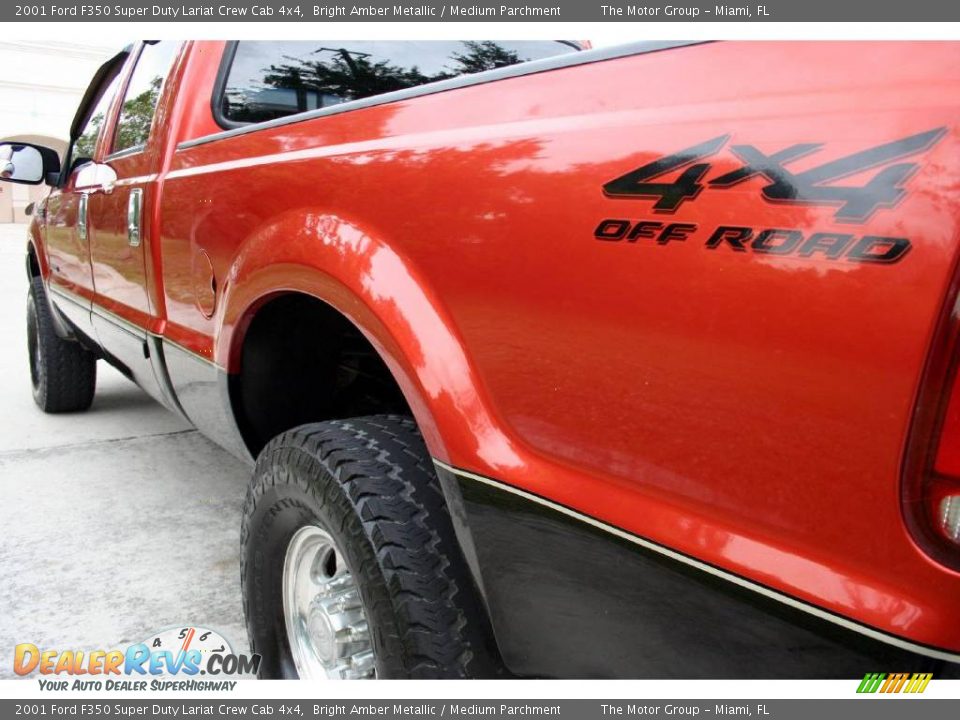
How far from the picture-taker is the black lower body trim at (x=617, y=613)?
952 millimetres

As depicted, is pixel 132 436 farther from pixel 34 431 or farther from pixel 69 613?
pixel 69 613

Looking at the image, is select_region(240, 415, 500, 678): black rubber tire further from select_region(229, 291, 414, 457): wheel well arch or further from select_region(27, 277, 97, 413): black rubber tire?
select_region(27, 277, 97, 413): black rubber tire

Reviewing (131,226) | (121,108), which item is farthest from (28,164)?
(131,226)

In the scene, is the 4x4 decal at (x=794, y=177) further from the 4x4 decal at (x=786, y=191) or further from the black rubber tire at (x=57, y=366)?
the black rubber tire at (x=57, y=366)

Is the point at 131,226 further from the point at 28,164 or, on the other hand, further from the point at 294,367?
the point at 28,164

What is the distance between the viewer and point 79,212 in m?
3.48

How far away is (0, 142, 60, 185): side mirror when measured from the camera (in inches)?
154

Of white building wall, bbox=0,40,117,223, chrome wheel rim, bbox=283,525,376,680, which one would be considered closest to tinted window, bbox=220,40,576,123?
chrome wheel rim, bbox=283,525,376,680

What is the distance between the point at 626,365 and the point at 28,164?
12.9 ft

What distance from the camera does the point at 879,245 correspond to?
0.84m

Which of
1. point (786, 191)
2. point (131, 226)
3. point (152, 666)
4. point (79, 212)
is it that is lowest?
point (152, 666)

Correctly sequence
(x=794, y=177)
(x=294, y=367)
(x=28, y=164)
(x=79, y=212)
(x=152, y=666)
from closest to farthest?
(x=794, y=177), (x=152, y=666), (x=294, y=367), (x=79, y=212), (x=28, y=164)

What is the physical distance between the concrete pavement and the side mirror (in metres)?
1.38

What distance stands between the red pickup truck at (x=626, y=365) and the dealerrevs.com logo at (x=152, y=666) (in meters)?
0.13
